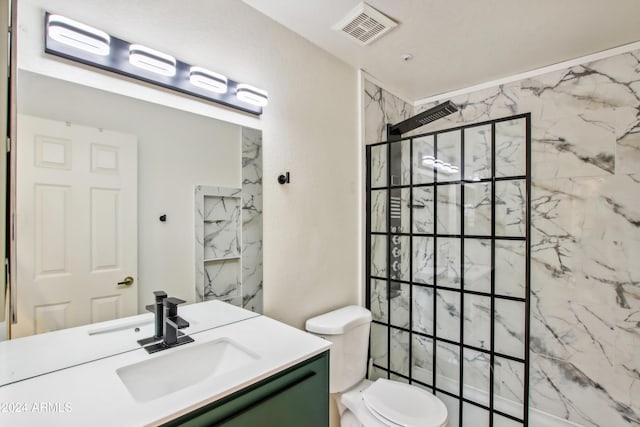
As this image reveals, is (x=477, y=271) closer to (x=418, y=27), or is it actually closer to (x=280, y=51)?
(x=418, y=27)

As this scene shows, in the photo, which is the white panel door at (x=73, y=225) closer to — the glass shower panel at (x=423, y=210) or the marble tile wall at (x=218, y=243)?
the marble tile wall at (x=218, y=243)

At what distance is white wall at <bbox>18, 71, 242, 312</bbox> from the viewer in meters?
1.07

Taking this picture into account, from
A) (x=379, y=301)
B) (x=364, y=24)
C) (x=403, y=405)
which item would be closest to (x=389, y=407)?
(x=403, y=405)

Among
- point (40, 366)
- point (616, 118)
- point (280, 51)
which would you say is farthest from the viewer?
point (616, 118)

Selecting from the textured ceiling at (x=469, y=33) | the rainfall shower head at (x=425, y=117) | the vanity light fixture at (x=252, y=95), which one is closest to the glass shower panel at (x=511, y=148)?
the rainfall shower head at (x=425, y=117)

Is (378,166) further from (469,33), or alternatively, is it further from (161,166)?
(161,166)

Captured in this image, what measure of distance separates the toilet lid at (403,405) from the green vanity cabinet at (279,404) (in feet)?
1.55

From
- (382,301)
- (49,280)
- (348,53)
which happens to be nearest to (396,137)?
(348,53)

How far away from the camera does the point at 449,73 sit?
2.23 metres

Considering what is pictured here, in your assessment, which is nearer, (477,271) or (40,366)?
(40,366)

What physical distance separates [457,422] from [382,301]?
80cm

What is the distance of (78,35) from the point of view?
40.3 inches

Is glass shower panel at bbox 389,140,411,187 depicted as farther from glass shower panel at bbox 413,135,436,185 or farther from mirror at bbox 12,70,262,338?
mirror at bbox 12,70,262,338

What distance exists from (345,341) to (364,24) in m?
1.76
